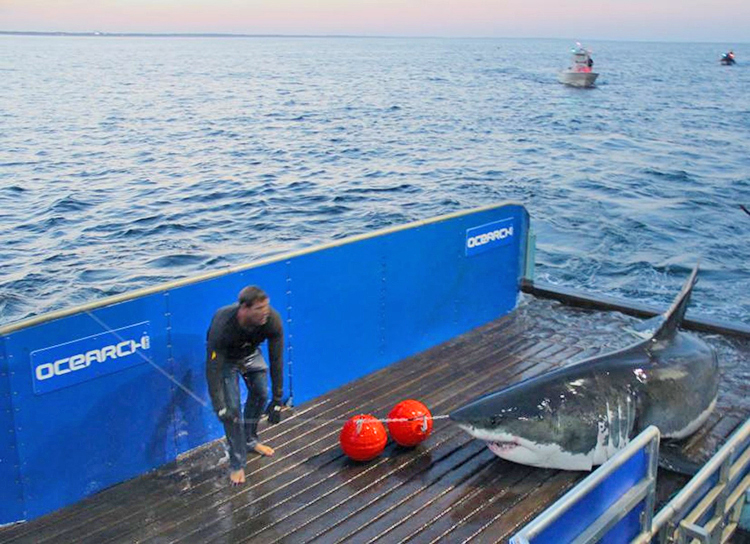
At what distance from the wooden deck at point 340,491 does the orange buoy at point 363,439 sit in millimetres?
134

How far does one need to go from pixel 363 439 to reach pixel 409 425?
20.0 inches

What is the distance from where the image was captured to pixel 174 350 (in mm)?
7492

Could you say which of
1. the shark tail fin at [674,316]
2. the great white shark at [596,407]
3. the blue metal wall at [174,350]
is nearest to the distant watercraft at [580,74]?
the blue metal wall at [174,350]

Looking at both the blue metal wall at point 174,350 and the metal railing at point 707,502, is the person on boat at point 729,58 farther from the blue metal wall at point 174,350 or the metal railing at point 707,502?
the metal railing at point 707,502

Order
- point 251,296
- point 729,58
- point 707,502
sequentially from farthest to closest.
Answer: point 729,58 → point 251,296 → point 707,502

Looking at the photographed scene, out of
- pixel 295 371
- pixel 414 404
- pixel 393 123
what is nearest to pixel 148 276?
pixel 295 371

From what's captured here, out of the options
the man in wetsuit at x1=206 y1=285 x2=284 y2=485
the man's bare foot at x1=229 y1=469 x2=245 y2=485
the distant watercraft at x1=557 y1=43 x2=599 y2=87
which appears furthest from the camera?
the distant watercraft at x1=557 y1=43 x2=599 y2=87

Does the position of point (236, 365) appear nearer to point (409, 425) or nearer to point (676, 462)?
point (409, 425)

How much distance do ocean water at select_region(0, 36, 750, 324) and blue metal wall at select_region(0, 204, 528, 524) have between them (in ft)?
17.1

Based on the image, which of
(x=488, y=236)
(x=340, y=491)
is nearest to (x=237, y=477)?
(x=340, y=491)

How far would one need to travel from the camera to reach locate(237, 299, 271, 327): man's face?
666 cm

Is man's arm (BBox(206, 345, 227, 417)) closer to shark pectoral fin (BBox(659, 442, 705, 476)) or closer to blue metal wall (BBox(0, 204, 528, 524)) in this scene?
blue metal wall (BBox(0, 204, 528, 524))

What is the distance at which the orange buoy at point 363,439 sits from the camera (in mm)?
7457

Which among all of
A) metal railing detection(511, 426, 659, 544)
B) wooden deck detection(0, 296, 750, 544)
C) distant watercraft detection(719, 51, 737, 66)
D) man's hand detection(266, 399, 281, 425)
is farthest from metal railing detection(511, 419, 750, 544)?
distant watercraft detection(719, 51, 737, 66)
